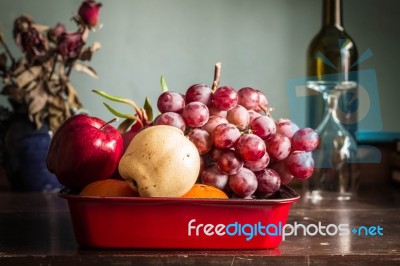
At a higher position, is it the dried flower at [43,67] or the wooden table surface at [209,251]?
the dried flower at [43,67]

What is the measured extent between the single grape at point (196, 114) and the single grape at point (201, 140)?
0.01 meters

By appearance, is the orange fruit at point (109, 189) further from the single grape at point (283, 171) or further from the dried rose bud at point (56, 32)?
the dried rose bud at point (56, 32)

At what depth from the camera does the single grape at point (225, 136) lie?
70 centimetres

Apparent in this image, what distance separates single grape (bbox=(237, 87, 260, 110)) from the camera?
2.51ft

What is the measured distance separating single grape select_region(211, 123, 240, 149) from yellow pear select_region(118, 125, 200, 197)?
4 cm

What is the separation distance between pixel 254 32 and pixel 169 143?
97cm

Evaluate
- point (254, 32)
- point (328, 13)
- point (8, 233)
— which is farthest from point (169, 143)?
point (254, 32)

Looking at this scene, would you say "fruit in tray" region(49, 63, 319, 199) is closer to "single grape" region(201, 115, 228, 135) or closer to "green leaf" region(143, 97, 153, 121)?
"single grape" region(201, 115, 228, 135)

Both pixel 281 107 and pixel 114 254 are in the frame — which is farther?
pixel 281 107

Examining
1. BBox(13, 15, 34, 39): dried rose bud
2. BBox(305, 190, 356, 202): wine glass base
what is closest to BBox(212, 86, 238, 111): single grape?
BBox(305, 190, 356, 202): wine glass base

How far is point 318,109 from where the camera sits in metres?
1.55

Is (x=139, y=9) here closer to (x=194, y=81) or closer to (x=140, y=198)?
(x=194, y=81)

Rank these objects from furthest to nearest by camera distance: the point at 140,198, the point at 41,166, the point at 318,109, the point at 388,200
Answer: the point at 318,109 < the point at 41,166 < the point at 388,200 < the point at 140,198

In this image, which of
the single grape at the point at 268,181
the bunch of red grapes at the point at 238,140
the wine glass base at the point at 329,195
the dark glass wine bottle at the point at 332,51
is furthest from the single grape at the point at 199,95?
the dark glass wine bottle at the point at 332,51
